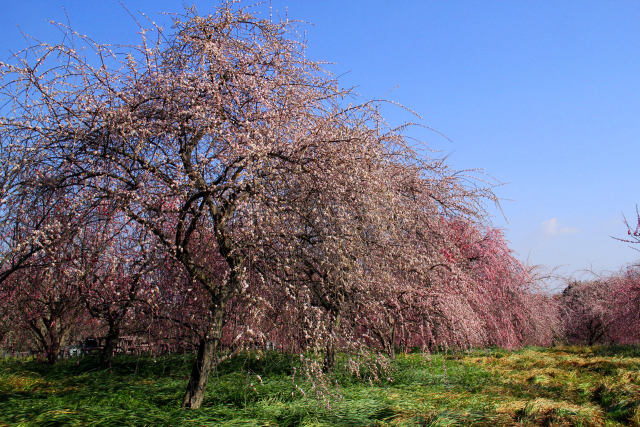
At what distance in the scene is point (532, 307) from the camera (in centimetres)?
1645

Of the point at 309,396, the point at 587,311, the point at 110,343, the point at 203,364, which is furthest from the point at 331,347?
the point at 587,311

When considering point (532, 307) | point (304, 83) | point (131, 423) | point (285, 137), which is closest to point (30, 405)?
point (131, 423)

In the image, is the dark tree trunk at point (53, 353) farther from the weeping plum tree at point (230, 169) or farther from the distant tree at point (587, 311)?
the distant tree at point (587, 311)

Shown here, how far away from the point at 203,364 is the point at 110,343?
4.42 metres

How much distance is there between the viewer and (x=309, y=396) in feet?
21.4

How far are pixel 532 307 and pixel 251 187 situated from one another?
14.0m

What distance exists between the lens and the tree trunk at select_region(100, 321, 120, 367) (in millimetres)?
9359

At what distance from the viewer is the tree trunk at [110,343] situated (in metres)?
9.36

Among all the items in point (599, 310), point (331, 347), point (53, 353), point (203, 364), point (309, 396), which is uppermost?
point (599, 310)

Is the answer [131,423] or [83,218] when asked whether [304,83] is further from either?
[131,423]

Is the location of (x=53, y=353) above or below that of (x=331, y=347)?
above

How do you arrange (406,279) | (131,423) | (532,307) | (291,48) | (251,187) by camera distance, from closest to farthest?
(131,423) < (251,187) < (291,48) < (406,279) < (532,307)

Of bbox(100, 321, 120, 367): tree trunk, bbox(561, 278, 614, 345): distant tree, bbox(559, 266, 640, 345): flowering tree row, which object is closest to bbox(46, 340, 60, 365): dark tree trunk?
bbox(100, 321, 120, 367): tree trunk

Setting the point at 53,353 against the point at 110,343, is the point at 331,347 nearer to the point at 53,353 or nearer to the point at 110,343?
the point at 110,343
